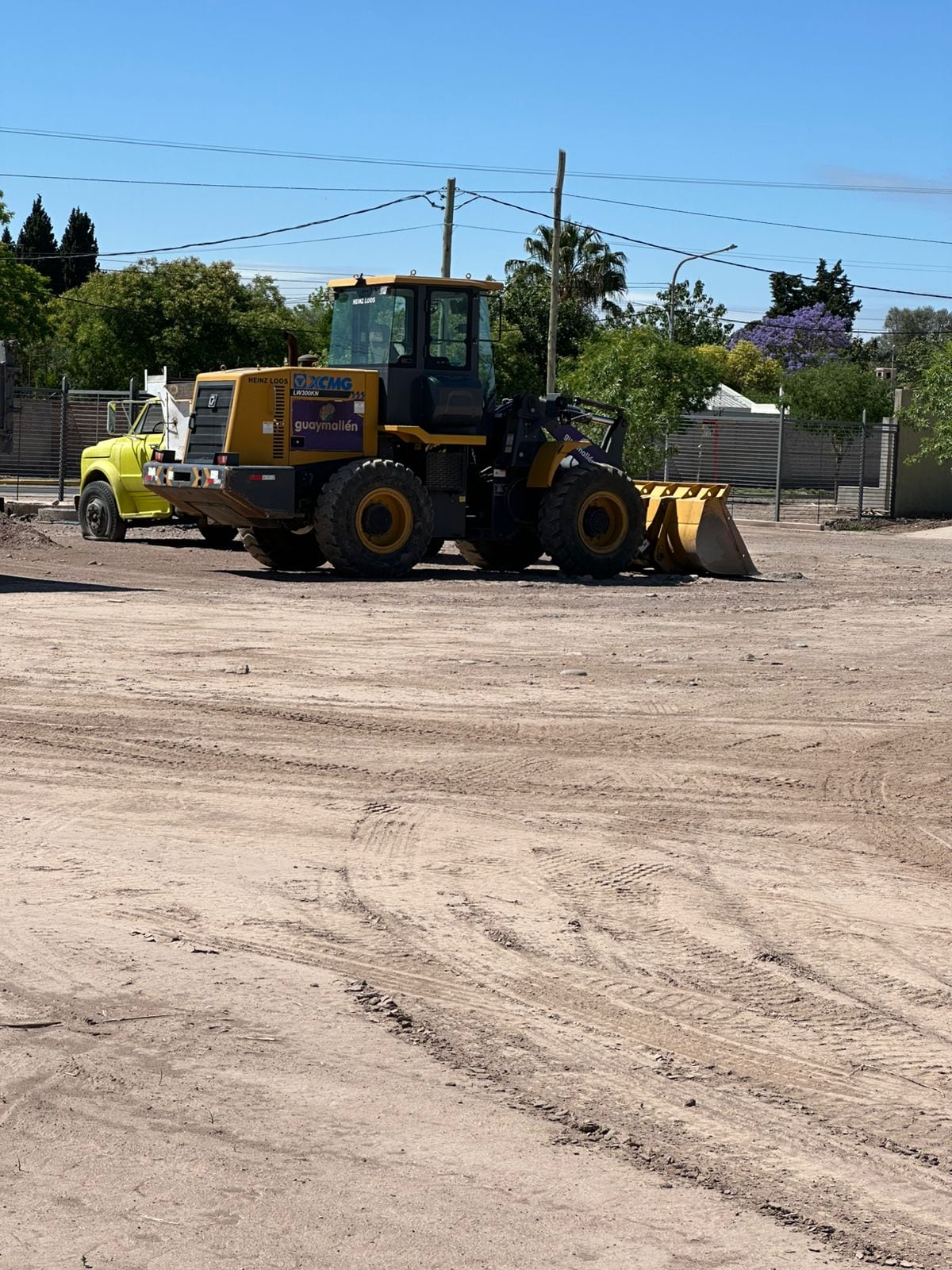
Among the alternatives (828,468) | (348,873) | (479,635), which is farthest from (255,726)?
(828,468)

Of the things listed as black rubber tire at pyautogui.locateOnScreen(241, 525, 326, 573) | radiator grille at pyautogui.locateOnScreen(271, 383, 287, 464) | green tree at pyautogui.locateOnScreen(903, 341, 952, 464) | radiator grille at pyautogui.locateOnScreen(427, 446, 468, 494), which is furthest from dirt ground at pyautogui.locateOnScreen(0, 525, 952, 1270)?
green tree at pyautogui.locateOnScreen(903, 341, 952, 464)

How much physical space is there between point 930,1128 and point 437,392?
16.7m

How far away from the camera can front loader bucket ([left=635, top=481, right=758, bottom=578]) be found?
21.6 metres

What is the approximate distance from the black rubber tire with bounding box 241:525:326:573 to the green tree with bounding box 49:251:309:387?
4555 cm

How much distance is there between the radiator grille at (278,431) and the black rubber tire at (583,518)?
11.3 ft

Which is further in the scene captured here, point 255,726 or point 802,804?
point 255,726

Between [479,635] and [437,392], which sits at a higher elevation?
[437,392]

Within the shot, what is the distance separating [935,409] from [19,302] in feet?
97.2

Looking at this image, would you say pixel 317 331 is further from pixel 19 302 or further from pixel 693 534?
pixel 693 534

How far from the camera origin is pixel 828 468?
58312 millimetres

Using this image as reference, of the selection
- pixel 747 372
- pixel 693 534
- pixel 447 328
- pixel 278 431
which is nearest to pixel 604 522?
pixel 693 534

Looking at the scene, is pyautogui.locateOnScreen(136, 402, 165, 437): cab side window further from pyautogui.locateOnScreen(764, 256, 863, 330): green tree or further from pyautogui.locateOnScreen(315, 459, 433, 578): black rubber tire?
pyautogui.locateOnScreen(764, 256, 863, 330): green tree

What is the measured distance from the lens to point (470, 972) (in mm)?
5508

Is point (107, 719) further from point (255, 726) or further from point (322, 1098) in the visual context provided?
point (322, 1098)
